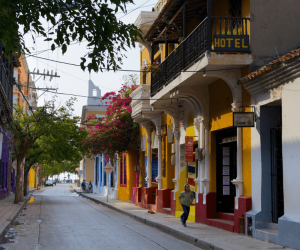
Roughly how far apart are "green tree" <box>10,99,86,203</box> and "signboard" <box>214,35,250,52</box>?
628 inches

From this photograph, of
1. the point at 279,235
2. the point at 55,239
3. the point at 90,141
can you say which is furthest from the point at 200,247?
the point at 90,141

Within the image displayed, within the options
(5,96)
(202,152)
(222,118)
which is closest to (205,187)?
(202,152)

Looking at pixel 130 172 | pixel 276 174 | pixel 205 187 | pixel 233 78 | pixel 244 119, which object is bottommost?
pixel 205 187

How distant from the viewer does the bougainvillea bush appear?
28.2 meters

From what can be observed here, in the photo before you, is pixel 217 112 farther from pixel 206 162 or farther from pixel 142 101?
pixel 142 101

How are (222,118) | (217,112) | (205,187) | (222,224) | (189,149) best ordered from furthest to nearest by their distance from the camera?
(189,149)
(205,187)
(217,112)
(222,118)
(222,224)

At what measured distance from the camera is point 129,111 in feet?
91.1

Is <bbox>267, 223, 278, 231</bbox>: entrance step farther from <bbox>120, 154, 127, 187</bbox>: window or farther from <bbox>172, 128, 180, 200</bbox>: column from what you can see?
<bbox>120, 154, 127, 187</bbox>: window

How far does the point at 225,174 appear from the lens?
50.4 ft

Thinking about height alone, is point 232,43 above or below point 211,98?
above

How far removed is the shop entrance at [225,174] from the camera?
50.2ft

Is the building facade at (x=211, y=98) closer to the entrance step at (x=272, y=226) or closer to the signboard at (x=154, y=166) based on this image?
the entrance step at (x=272, y=226)

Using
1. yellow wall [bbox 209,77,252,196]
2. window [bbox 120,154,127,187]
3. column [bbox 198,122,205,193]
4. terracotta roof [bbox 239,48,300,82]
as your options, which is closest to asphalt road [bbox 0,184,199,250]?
column [bbox 198,122,205,193]

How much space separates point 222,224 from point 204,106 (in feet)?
13.5
